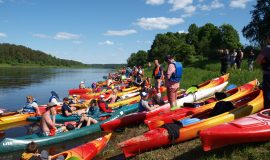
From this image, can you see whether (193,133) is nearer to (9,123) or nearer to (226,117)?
A: (226,117)

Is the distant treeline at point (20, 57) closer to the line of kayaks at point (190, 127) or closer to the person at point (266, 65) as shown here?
the line of kayaks at point (190, 127)

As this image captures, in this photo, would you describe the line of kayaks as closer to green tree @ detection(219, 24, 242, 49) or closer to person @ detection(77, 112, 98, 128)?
person @ detection(77, 112, 98, 128)

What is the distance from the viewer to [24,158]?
612cm

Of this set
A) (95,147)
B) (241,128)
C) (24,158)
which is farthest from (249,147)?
(24,158)

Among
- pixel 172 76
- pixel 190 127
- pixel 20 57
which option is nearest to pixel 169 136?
pixel 190 127

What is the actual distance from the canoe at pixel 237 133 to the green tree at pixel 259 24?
30249mm

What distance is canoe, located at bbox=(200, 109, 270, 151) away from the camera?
536 cm

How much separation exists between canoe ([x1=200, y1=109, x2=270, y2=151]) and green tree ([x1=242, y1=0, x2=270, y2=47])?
30.2m

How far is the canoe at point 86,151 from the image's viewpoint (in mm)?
6883

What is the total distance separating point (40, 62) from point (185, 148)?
450 feet

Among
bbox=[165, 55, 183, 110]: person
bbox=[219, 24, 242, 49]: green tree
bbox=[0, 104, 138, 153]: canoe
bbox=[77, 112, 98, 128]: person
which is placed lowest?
bbox=[0, 104, 138, 153]: canoe

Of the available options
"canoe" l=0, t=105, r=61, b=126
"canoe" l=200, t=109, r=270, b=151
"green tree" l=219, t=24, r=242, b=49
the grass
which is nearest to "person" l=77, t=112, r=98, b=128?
the grass

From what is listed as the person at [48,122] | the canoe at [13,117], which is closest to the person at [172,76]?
the person at [48,122]

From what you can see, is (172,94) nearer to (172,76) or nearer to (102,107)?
(172,76)
